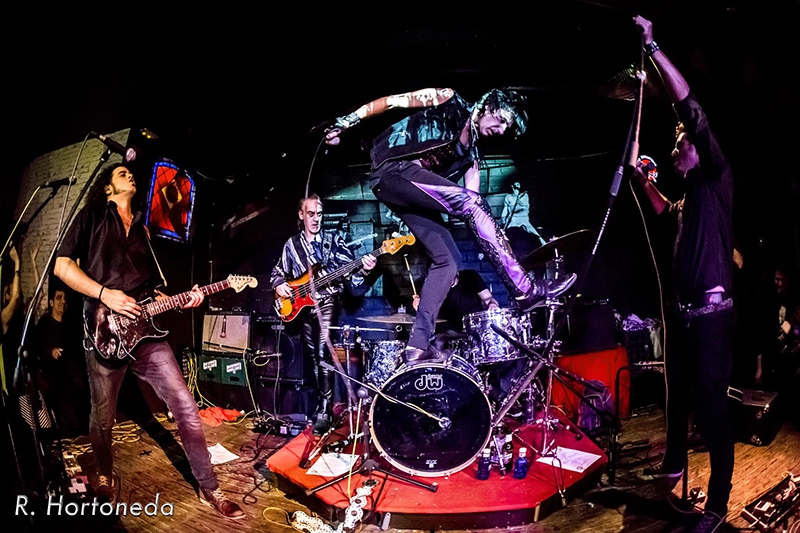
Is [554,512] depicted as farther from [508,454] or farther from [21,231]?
[21,231]

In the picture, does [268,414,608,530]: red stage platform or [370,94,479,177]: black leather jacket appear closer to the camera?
[268,414,608,530]: red stage platform

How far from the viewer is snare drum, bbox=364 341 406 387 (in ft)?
14.0

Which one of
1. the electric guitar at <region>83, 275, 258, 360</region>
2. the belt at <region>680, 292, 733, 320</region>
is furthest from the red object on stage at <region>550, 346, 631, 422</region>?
the electric guitar at <region>83, 275, 258, 360</region>

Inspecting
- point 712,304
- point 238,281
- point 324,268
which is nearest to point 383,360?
point 324,268

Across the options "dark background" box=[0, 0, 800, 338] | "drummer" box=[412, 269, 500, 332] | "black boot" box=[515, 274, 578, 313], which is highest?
"dark background" box=[0, 0, 800, 338]

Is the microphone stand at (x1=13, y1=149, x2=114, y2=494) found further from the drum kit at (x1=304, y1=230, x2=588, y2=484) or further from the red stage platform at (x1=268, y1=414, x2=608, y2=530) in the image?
the drum kit at (x1=304, y1=230, x2=588, y2=484)

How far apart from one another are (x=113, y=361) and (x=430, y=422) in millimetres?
2739

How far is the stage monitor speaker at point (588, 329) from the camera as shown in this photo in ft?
17.7

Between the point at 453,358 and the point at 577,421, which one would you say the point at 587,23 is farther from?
the point at 577,421

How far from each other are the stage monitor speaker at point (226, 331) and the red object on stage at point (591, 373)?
4.32 m

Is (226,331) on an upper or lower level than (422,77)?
lower

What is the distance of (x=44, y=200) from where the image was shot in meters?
4.19

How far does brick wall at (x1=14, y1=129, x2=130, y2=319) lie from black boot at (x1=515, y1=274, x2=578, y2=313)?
4.31 metres

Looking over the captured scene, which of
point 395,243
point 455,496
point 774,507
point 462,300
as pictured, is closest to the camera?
point 774,507
